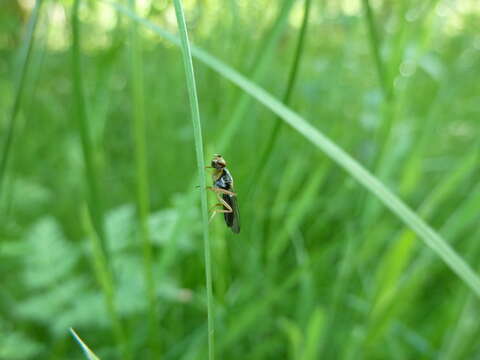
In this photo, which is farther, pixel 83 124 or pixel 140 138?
pixel 140 138

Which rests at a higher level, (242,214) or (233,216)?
(242,214)

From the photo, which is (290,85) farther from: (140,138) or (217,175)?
(140,138)

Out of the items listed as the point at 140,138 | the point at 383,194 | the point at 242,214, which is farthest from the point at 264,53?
the point at 242,214

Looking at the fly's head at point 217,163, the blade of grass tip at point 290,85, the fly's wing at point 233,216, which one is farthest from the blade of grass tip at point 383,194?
the fly's wing at point 233,216

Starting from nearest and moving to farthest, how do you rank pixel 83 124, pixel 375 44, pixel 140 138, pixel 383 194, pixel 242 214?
pixel 383 194 < pixel 83 124 < pixel 375 44 < pixel 140 138 < pixel 242 214

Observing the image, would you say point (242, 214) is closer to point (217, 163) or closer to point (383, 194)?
point (217, 163)

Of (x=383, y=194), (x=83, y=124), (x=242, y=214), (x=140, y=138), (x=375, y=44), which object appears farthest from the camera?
(x=242, y=214)

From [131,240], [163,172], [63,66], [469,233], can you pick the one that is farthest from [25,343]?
[63,66]

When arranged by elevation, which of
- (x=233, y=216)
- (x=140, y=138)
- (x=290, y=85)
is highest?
(x=140, y=138)

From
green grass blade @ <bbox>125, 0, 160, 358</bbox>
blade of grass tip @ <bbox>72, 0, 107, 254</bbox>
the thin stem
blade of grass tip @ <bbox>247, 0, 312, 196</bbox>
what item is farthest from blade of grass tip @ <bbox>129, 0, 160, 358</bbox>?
the thin stem

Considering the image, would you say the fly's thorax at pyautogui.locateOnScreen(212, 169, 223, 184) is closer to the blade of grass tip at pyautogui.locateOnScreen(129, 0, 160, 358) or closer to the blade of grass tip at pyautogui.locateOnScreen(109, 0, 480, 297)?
the blade of grass tip at pyautogui.locateOnScreen(129, 0, 160, 358)
